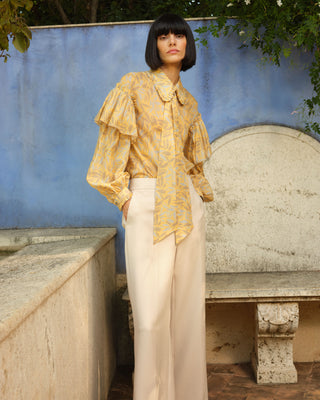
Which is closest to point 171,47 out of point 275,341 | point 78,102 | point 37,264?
point 37,264

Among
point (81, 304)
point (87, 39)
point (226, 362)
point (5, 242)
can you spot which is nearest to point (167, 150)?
point (81, 304)

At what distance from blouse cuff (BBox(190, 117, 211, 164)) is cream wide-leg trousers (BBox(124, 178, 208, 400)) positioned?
0.90ft

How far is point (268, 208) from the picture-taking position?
4.21 m

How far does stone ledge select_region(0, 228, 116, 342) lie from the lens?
169 cm

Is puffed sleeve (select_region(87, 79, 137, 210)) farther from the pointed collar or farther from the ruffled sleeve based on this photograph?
the pointed collar

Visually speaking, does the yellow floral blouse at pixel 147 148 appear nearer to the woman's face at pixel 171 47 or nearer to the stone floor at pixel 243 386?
the woman's face at pixel 171 47

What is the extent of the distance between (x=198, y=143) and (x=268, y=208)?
4.31 ft

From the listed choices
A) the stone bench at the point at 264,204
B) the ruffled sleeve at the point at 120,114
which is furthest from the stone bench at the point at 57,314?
the stone bench at the point at 264,204

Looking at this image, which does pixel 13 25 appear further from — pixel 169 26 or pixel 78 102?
pixel 78 102

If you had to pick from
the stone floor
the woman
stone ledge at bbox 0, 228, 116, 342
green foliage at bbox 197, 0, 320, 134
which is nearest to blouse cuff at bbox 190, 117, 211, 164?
the woman

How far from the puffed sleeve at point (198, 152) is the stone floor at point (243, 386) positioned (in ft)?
4.73

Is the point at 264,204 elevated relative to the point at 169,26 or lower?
lower

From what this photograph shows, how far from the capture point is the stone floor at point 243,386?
3564 mm

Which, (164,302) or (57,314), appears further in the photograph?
(164,302)
